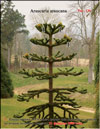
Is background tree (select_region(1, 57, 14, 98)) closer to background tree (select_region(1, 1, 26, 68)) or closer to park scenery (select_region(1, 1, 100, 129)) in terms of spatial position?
park scenery (select_region(1, 1, 100, 129))

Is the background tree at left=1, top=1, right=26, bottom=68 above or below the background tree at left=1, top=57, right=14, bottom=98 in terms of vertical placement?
above

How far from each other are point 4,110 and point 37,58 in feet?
32.6

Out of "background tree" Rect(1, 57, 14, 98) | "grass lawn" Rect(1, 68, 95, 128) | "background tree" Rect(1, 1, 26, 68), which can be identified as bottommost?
"grass lawn" Rect(1, 68, 95, 128)

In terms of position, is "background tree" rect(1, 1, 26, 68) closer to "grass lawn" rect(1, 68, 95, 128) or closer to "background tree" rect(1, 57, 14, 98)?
"grass lawn" rect(1, 68, 95, 128)

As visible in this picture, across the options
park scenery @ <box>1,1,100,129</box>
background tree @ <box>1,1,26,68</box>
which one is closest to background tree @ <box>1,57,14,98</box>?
park scenery @ <box>1,1,100,129</box>

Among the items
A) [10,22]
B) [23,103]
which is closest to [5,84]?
[23,103]

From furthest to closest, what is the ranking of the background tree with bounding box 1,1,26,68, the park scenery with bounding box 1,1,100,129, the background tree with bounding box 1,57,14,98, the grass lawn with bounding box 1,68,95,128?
1. the background tree with bounding box 1,1,26,68
2. the background tree with bounding box 1,57,14,98
3. the grass lawn with bounding box 1,68,95,128
4. the park scenery with bounding box 1,1,100,129

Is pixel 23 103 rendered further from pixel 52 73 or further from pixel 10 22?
pixel 10 22

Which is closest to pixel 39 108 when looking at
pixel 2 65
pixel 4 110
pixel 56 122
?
pixel 56 122

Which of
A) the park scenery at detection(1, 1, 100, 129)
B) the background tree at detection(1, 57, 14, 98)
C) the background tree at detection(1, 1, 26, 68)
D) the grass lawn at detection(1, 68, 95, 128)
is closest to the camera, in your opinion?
the park scenery at detection(1, 1, 100, 129)

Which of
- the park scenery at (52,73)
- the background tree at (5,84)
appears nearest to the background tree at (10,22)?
the park scenery at (52,73)

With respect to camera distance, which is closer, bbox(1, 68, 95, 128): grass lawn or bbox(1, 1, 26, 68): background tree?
bbox(1, 68, 95, 128): grass lawn

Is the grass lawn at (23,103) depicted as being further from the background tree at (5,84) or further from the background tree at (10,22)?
the background tree at (10,22)

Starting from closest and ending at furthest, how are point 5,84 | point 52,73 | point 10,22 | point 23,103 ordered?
point 52,73, point 23,103, point 5,84, point 10,22
